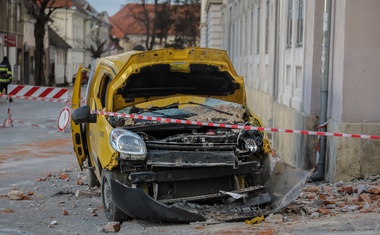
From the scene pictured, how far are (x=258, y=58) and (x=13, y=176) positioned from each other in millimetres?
A: 13546

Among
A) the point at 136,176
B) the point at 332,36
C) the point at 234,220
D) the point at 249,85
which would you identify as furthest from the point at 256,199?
the point at 249,85

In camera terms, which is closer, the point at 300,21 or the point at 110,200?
the point at 110,200

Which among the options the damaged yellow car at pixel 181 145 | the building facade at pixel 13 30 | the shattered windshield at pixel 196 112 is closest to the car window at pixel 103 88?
the damaged yellow car at pixel 181 145

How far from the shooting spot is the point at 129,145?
8336 millimetres

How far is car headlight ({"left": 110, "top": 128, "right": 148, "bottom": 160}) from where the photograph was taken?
827 centimetres

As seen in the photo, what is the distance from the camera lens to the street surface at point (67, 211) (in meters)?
8.02

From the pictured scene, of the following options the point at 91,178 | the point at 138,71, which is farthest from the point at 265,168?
the point at 91,178

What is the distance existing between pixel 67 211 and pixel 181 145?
2238 mm

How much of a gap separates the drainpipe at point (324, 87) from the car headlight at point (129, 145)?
14.7 feet

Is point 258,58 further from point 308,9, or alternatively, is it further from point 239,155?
point 239,155

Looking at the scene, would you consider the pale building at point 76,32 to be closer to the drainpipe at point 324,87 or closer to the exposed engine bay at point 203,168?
the drainpipe at point 324,87

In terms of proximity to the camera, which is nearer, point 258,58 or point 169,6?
point 258,58

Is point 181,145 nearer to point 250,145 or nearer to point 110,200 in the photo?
point 250,145

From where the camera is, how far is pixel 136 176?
8297 millimetres
